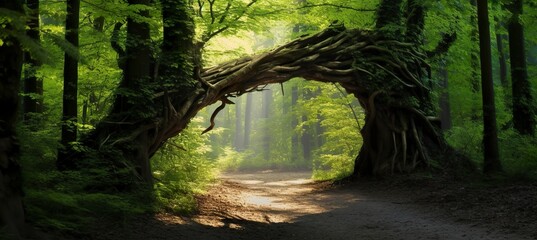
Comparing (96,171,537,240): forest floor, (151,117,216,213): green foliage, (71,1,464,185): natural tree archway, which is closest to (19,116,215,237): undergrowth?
(151,117,216,213): green foliage

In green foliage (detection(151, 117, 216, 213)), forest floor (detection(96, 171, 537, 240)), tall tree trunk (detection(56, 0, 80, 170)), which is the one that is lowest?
forest floor (detection(96, 171, 537, 240))

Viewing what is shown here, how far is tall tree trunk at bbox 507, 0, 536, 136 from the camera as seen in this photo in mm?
13023

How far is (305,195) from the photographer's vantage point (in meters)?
13.5

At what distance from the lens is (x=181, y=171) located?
11.9 meters

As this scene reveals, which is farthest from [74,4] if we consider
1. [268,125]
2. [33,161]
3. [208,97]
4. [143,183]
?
[268,125]

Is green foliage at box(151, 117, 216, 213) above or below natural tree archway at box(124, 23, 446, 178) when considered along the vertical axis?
below

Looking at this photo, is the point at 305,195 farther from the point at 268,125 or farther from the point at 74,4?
the point at 268,125

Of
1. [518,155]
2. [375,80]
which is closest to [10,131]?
[375,80]

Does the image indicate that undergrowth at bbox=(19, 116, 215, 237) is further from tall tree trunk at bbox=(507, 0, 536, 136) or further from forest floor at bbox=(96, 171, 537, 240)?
tall tree trunk at bbox=(507, 0, 536, 136)

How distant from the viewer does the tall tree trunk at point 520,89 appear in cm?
1302

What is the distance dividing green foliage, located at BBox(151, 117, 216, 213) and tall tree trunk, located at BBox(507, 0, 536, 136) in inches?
373

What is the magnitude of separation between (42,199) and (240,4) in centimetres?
850

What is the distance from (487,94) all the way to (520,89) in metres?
3.68

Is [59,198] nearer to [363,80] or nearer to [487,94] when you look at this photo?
[487,94]
